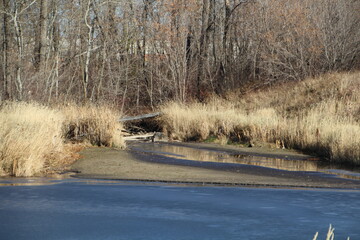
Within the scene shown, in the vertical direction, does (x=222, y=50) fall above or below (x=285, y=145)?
above

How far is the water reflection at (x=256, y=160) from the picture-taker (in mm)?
12133

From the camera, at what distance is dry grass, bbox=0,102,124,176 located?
10.1 meters

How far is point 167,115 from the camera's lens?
2259 centimetres

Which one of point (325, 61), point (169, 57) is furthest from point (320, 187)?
point (169, 57)

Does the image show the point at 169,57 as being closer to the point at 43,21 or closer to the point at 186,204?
the point at 43,21

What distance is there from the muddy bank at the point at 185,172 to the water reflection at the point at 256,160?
1.47 feet

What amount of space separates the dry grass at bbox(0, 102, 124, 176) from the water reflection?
1.48 metres

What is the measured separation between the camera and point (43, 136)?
1109cm

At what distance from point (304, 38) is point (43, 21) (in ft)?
48.5

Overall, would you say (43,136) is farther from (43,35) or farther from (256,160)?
(43,35)

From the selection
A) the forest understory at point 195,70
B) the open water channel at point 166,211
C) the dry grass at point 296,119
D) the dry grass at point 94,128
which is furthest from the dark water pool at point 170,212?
the dry grass at point 94,128

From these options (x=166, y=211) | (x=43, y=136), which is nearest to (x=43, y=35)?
(x=43, y=136)

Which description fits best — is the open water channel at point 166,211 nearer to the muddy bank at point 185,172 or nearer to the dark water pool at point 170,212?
the dark water pool at point 170,212

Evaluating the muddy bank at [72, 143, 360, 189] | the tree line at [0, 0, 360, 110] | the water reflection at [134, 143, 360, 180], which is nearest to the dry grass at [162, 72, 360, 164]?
the water reflection at [134, 143, 360, 180]
